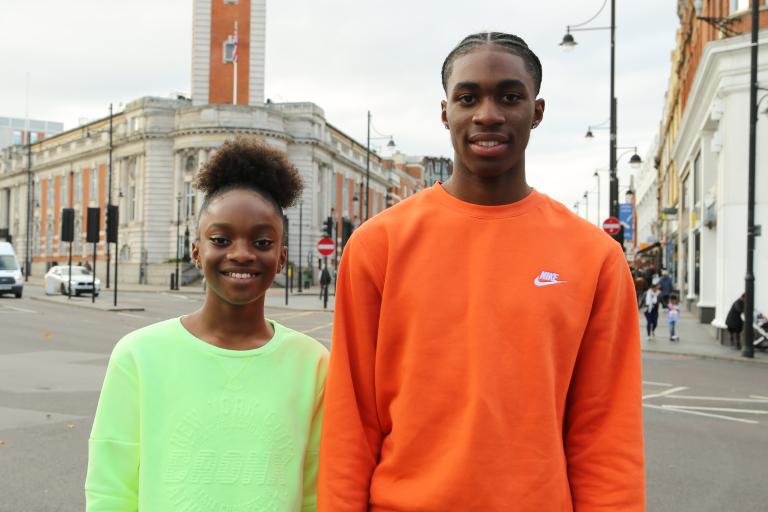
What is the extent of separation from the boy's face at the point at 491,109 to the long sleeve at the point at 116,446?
1231mm

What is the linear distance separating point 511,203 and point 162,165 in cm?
5756

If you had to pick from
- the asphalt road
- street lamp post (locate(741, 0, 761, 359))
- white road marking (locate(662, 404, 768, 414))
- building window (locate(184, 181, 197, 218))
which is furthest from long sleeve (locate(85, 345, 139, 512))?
building window (locate(184, 181, 197, 218))

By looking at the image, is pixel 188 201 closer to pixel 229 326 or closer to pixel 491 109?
pixel 229 326

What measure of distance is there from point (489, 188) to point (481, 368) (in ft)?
1.84

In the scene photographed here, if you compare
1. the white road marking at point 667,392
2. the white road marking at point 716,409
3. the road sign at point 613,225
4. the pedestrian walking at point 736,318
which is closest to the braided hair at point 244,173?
the white road marking at point 716,409

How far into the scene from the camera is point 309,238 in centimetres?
5744

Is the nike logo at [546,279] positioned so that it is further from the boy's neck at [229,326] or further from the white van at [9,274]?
the white van at [9,274]

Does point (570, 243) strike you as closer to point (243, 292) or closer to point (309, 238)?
point (243, 292)

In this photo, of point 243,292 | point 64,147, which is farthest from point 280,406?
point 64,147

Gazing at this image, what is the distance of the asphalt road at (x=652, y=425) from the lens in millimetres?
5590

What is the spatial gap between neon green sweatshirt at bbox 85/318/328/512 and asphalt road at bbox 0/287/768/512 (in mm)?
3243

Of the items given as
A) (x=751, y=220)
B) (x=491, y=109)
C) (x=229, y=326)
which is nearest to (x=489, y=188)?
(x=491, y=109)

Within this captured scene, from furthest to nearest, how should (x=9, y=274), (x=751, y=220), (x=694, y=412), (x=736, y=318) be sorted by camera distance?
1. (x=9, y=274)
2. (x=736, y=318)
3. (x=751, y=220)
4. (x=694, y=412)

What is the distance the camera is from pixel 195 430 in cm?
233
